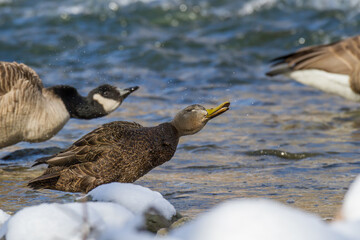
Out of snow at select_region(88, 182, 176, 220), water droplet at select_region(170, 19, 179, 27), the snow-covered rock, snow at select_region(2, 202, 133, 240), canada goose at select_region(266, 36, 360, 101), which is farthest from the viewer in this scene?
water droplet at select_region(170, 19, 179, 27)

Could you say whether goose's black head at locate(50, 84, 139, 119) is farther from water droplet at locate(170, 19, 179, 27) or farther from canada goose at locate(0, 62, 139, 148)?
water droplet at locate(170, 19, 179, 27)

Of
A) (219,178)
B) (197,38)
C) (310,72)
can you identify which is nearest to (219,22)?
(197,38)

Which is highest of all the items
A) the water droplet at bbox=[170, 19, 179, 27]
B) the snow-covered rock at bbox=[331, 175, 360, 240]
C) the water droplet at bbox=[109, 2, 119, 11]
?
the snow-covered rock at bbox=[331, 175, 360, 240]

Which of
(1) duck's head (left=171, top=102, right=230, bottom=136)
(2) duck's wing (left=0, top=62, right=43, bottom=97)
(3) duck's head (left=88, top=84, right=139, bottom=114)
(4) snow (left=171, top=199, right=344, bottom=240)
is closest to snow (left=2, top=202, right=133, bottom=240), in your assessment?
(4) snow (left=171, top=199, right=344, bottom=240)

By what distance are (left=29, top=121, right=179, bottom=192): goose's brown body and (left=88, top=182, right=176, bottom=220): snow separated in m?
1.03

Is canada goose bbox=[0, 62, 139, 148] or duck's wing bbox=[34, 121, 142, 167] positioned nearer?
duck's wing bbox=[34, 121, 142, 167]

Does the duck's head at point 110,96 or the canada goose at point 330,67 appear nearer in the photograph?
the duck's head at point 110,96

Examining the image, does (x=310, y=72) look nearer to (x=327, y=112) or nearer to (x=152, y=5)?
(x=327, y=112)

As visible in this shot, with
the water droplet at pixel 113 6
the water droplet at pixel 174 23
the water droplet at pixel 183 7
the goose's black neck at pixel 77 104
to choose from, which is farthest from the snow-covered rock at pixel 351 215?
the water droplet at pixel 113 6

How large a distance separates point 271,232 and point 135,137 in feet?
10.3

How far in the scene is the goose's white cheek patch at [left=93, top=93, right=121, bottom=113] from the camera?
7.44 meters

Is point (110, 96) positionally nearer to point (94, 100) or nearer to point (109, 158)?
point (94, 100)

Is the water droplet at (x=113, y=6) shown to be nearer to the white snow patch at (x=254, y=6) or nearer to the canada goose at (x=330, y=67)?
the white snow patch at (x=254, y=6)

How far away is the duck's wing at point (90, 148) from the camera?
218 inches
